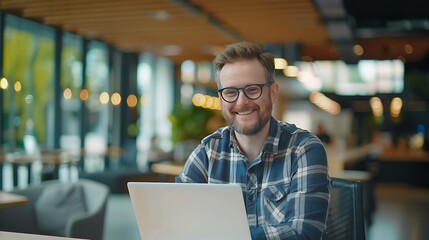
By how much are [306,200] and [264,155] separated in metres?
0.24

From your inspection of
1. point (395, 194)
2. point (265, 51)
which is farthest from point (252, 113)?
point (395, 194)

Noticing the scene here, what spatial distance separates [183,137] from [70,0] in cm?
333

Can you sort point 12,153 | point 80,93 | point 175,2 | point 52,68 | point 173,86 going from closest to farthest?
point 175,2 → point 12,153 → point 52,68 → point 80,93 → point 173,86

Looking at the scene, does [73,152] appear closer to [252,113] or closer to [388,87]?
[252,113]

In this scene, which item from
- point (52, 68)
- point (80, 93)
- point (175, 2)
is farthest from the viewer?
point (80, 93)

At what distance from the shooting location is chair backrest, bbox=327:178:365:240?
6.84 ft

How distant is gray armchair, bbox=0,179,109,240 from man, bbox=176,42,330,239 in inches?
101

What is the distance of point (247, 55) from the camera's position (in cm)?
186

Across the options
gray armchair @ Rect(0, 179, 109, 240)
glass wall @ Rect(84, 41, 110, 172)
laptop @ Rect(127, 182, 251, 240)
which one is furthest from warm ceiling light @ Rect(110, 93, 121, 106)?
laptop @ Rect(127, 182, 251, 240)

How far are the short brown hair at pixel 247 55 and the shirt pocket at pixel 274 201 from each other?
382 mm

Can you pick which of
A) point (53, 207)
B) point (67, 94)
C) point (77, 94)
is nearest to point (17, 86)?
Result: point (67, 94)

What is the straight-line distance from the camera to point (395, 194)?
12.1 meters

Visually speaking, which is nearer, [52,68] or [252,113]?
[252,113]

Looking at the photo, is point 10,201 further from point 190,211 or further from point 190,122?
point 190,122
